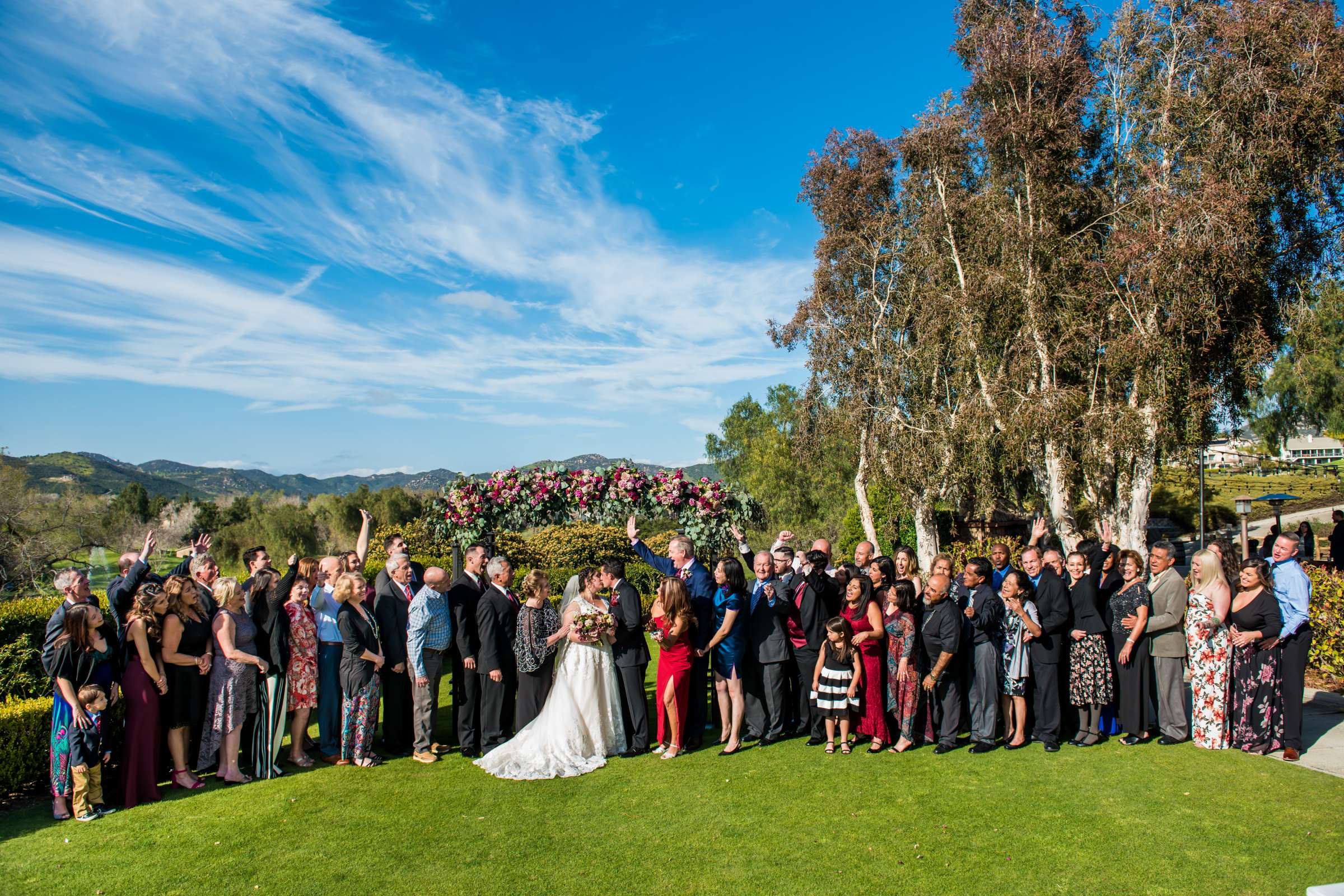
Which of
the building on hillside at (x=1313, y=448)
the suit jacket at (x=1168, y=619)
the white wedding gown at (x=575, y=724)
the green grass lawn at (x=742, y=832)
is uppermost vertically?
the building on hillside at (x=1313, y=448)

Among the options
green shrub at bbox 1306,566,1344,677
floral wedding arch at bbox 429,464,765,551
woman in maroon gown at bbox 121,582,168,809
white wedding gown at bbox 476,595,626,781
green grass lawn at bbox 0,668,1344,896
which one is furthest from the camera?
floral wedding arch at bbox 429,464,765,551

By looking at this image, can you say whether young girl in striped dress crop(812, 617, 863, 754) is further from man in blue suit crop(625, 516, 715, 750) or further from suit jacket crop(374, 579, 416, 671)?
suit jacket crop(374, 579, 416, 671)

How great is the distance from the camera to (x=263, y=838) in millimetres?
5258

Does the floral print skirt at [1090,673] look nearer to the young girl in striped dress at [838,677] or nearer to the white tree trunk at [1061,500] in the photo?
the young girl in striped dress at [838,677]

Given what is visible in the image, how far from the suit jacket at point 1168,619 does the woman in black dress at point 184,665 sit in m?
7.93

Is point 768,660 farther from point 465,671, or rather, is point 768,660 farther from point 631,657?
point 465,671

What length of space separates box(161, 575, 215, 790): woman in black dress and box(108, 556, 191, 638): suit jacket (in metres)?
0.96

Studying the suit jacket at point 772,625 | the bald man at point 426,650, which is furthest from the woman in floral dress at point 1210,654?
the bald man at point 426,650

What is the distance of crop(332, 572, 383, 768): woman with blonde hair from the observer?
22.1 ft

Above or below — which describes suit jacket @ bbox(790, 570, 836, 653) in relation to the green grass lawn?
above

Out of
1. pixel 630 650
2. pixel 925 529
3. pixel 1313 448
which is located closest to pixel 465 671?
pixel 630 650

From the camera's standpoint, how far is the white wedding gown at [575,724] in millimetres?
6590

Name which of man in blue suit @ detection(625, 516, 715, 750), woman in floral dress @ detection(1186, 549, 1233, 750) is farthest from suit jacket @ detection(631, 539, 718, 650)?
woman in floral dress @ detection(1186, 549, 1233, 750)

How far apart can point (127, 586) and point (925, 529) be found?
17642mm
